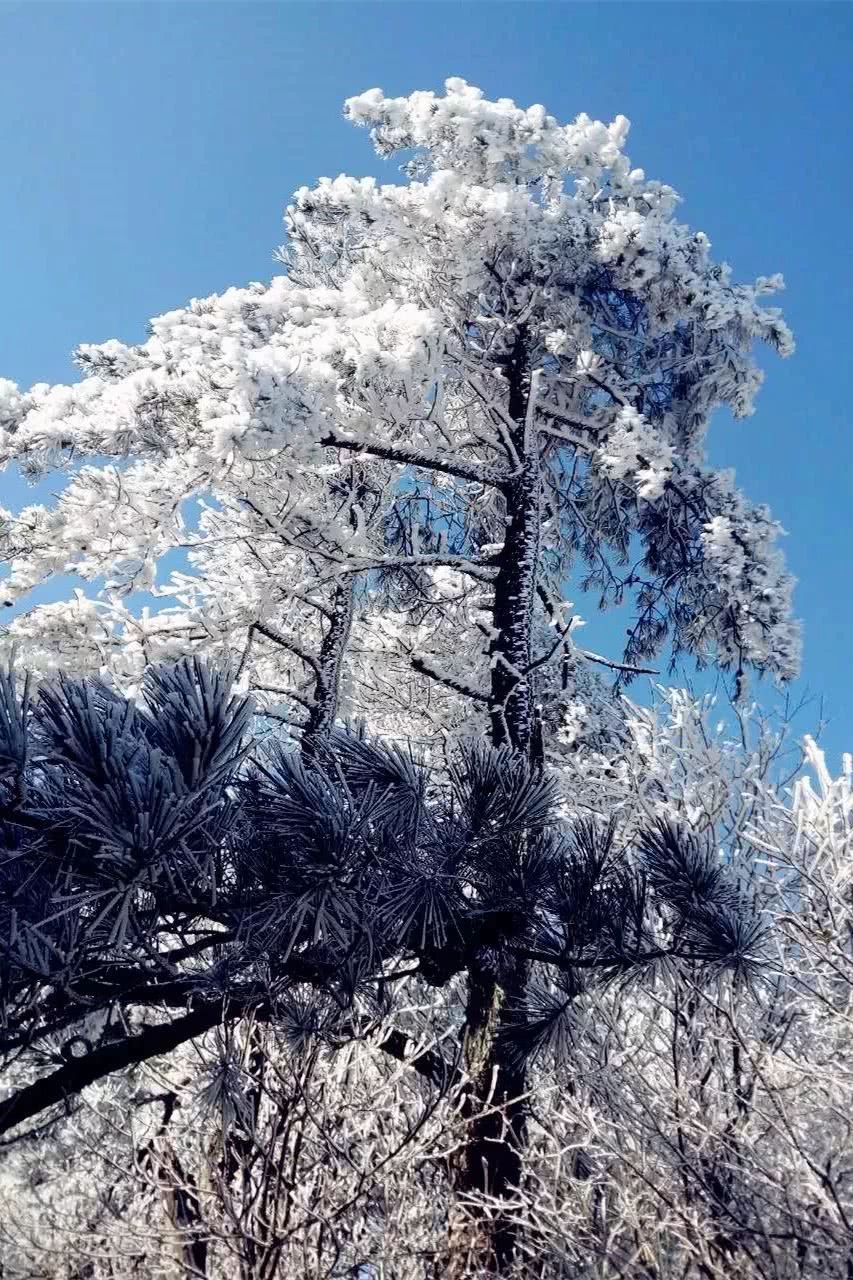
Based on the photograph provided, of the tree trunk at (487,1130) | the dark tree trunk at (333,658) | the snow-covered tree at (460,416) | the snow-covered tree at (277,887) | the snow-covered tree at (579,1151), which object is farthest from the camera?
the dark tree trunk at (333,658)

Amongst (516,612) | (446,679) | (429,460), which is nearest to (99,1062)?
(446,679)

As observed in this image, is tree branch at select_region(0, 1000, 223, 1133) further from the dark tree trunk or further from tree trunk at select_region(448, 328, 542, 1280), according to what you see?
the dark tree trunk

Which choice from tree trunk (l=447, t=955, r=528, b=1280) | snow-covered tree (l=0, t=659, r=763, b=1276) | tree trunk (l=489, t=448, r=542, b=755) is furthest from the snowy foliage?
snow-covered tree (l=0, t=659, r=763, b=1276)

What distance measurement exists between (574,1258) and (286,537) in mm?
5503

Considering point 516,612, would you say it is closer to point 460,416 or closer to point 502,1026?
point 460,416

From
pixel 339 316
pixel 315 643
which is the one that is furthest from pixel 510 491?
pixel 315 643

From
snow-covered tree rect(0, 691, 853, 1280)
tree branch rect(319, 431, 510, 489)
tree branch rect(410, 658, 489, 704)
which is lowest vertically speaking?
snow-covered tree rect(0, 691, 853, 1280)

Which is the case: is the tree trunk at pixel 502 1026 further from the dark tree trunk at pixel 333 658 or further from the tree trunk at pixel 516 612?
the dark tree trunk at pixel 333 658

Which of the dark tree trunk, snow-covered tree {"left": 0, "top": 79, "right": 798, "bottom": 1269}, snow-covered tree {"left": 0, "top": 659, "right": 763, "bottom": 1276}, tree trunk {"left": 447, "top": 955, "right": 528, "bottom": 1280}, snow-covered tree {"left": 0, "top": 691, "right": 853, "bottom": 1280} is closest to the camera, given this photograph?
snow-covered tree {"left": 0, "top": 659, "right": 763, "bottom": 1276}

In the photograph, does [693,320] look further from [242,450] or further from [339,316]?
[242,450]

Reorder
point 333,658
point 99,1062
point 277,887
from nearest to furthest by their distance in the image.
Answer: point 277,887, point 99,1062, point 333,658

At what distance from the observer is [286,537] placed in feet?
25.3

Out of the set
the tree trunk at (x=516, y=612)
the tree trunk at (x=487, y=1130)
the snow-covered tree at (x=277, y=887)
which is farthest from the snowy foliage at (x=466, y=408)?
the snow-covered tree at (x=277, y=887)

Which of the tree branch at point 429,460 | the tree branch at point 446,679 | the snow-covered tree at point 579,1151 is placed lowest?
the snow-covered tree at point 579,1151
